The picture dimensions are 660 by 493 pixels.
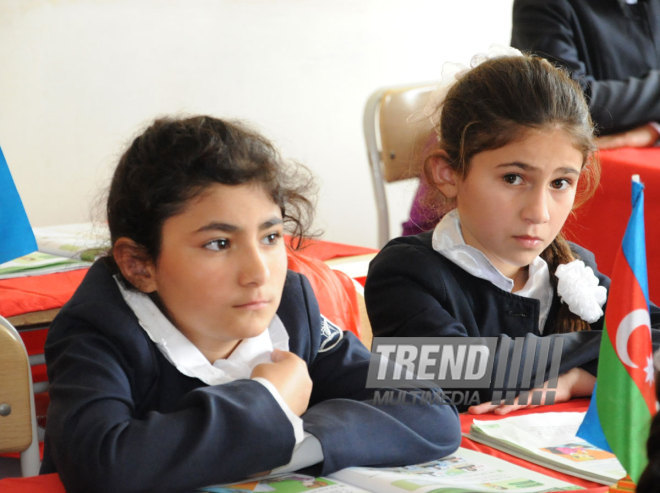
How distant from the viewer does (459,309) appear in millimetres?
1514

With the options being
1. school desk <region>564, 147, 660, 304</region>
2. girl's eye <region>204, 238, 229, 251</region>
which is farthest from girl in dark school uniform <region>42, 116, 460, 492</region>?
school desk <region>564, 147, 660, 304</region>

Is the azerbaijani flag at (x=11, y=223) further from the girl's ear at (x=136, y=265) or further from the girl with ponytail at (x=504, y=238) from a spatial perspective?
the girl with ponytail at (x=504, y=238)

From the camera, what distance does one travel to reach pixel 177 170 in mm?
1128

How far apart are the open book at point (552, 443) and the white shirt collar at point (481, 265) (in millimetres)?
→ 307

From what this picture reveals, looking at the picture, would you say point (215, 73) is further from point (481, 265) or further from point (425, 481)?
point (425, 481)

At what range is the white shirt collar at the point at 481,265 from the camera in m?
1.53

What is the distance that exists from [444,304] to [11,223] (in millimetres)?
724

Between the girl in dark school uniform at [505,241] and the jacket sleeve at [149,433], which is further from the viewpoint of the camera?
the girl in dark school uniform at [505,241]

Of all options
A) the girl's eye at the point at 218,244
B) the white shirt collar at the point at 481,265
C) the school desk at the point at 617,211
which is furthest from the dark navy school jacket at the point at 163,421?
the school desk at the point at 617,211

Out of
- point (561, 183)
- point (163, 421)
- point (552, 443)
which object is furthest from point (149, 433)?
point (561, 183)

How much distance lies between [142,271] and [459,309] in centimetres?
55

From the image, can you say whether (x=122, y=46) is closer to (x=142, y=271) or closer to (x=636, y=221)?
(x=142, y=271)

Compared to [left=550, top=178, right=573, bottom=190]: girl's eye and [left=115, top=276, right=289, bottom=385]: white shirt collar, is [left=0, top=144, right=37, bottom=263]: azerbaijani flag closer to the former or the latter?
[left=115, top=276, right=289, bottom=385]: white shirt collar

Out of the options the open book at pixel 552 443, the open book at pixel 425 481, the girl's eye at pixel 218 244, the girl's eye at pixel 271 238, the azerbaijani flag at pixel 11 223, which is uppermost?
the girl's eye at pixel 218 244
